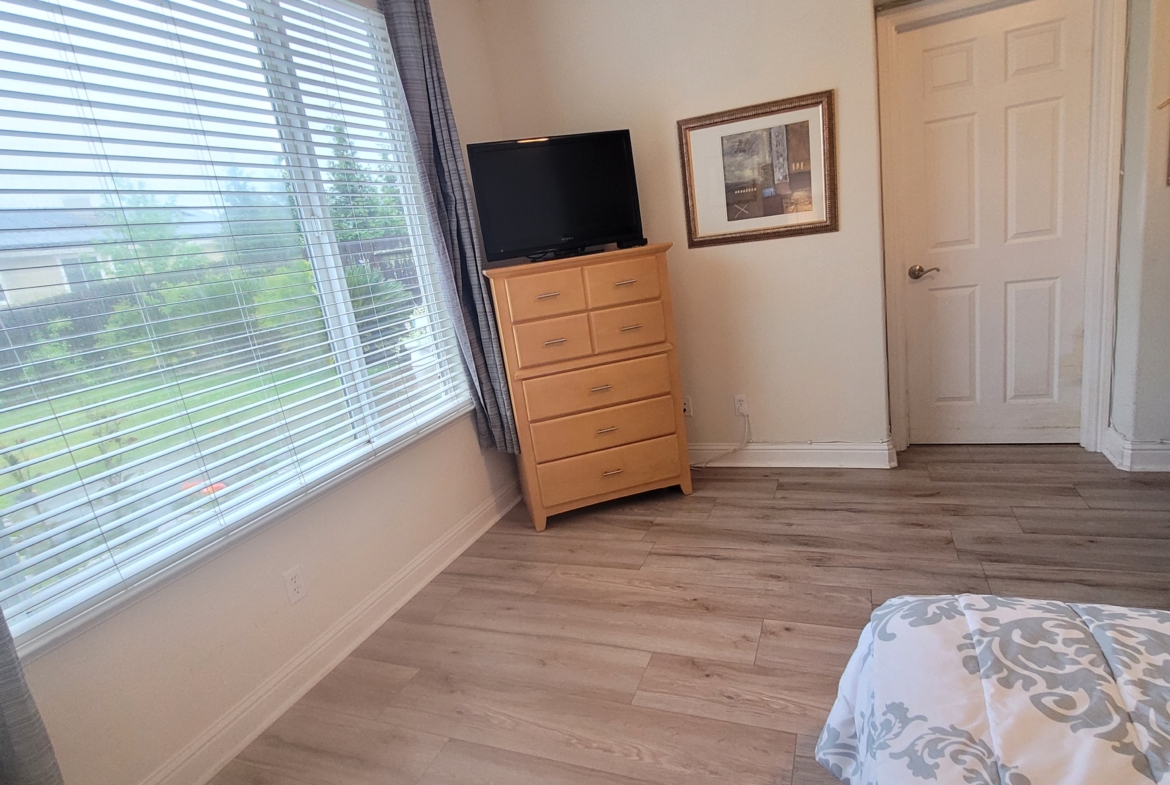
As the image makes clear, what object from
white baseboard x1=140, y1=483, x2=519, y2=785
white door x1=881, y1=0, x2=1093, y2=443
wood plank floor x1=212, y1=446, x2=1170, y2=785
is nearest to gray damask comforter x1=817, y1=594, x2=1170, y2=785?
wood plank floor x1=212, y1=446, x2=1170, y2=785

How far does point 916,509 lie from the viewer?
7.98ft

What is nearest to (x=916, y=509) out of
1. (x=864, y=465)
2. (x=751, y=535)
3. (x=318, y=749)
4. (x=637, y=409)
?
(x=864, y=465)

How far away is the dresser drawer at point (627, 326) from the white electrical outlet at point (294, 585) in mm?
1420

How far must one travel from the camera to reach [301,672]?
186 cm

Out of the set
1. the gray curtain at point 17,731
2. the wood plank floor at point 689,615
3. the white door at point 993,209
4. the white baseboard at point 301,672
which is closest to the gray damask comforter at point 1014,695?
the wood plank floor at point 689,615

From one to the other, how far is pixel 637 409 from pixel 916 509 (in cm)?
120

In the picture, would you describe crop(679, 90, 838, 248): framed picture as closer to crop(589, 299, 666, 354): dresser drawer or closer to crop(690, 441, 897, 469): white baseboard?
crop(589, 299, 666, 354): dresser drawer

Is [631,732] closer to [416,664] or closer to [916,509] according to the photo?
[416,664]

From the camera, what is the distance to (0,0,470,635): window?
4.31 ft

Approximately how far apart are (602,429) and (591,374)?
256mm

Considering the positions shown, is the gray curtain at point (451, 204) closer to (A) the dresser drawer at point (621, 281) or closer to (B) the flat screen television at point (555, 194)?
(B) the flat screen television at point (555, 194)

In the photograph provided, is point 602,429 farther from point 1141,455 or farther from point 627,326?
point 1141,455

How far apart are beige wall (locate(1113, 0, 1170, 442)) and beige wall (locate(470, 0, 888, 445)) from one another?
0.90m

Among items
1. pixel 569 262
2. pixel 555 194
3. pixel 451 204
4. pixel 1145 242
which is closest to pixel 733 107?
pixel 555 194
